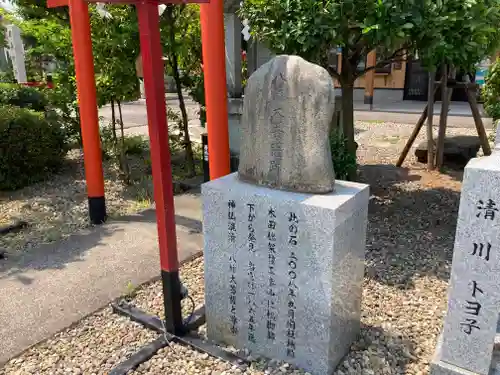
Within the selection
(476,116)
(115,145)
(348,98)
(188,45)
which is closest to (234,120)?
(188,45)

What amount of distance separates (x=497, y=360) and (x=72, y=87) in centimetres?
661

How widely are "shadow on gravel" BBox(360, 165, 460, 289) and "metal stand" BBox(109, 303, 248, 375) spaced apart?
155cm

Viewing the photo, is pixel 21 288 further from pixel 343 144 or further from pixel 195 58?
pixel 195 58

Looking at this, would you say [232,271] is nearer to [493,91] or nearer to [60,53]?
[60,53]

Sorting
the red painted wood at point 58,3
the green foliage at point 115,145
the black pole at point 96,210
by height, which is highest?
the red painted wood at point 58,3

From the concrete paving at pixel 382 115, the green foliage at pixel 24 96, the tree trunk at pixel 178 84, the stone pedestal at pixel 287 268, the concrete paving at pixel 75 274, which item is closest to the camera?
the stone pedestal at pixel 287 268

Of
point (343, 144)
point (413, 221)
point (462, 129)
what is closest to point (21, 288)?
point (343, 144)

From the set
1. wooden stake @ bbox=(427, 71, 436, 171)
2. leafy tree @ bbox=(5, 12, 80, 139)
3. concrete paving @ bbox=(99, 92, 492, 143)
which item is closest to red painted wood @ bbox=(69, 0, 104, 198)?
leafy tree @ bbox=(5, 12, 80, 139)

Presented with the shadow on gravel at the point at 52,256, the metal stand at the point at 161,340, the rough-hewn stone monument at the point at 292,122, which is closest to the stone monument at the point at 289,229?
the rough-hewn stone monument at the point at 292,122

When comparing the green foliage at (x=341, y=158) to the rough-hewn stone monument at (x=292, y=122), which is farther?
the green foliage at (x=341, y=158)

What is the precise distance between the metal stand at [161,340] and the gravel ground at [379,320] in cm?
4

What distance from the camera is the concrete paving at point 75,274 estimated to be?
10.7 ft

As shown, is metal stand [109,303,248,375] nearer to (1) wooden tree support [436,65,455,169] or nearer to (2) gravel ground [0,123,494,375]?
(2) gravel ground [0,123,494,375]

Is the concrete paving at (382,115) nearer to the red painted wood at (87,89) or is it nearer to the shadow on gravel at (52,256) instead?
the red painted wood at (87,89)
